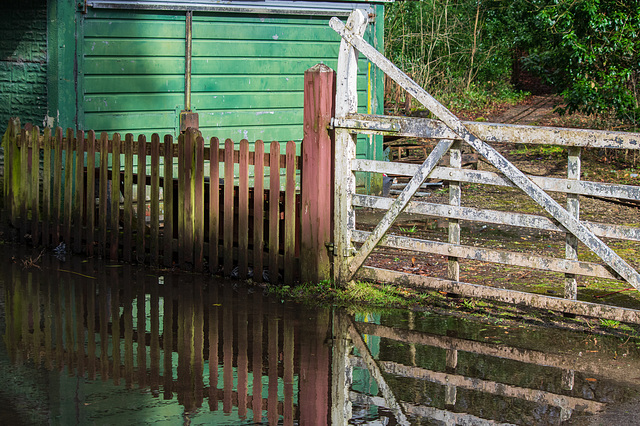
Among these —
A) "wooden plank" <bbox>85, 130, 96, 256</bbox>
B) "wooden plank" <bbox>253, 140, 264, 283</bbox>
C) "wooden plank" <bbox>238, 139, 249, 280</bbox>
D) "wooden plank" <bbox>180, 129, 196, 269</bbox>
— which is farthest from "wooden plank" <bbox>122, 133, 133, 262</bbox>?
"wooden plank" <bbox>253, 140, 264, 283</bbox>

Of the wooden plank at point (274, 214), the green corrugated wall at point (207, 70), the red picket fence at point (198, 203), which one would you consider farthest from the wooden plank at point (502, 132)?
the green corrugated wall at point (207, 70)

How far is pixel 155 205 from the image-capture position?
27.1ft

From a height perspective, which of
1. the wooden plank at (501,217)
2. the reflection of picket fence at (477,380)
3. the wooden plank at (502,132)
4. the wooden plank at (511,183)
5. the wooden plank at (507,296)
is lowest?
the reflection of picket fence at (477,380)

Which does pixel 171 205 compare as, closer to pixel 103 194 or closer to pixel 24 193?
pixel 103 194

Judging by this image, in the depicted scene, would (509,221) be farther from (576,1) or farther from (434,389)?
(576,1)

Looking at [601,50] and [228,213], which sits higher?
[601,50]

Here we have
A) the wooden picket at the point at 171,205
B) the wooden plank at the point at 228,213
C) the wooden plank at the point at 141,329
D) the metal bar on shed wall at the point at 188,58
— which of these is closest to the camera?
the wooden plank at the point at 141,329

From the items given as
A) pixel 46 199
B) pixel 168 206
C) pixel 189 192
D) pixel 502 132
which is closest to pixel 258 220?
pixel 189 192

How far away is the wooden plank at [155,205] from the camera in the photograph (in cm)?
824

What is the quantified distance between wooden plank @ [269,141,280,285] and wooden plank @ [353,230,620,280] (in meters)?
0.78

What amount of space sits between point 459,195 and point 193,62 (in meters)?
5.45

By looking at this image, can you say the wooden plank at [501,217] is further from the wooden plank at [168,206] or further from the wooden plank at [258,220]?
the wooden plank at [168,206]

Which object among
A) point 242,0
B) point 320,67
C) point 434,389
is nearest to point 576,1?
point 242,0

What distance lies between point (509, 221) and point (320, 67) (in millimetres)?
2161
